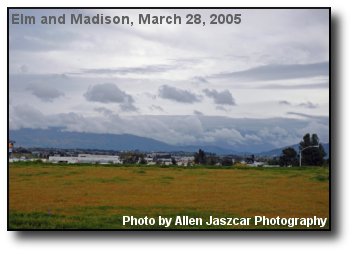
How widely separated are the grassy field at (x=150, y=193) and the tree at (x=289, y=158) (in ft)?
0.21

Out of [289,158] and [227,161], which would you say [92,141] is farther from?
[289,158]

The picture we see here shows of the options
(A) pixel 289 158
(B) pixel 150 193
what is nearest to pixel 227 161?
(A) pixel 289 158

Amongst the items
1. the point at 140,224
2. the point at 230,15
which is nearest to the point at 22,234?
the point at 140,224

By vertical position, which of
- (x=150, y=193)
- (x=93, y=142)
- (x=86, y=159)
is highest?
(x=93, y=142)

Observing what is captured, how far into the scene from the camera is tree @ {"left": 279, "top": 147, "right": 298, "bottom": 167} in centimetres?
969

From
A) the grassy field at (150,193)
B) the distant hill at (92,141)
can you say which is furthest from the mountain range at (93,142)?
the grassy field at (150,193)

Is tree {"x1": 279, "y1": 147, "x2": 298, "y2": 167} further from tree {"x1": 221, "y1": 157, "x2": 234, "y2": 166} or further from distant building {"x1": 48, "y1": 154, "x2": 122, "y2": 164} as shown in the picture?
distant building {"x1": 48, "y1": 154, "x2": 122, "y2": 164}

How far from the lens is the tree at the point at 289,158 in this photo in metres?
9.69

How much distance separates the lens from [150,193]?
380 inches

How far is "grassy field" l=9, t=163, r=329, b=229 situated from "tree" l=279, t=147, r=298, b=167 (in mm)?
65

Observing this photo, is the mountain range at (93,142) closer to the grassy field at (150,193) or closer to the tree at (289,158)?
the tree at (289,158)

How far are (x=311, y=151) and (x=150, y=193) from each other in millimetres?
1493
